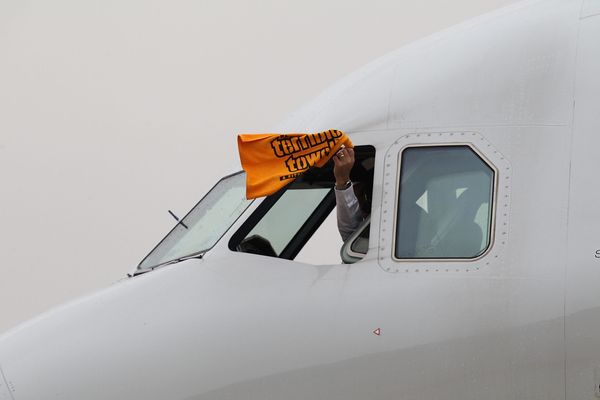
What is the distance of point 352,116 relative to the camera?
22.9 feet

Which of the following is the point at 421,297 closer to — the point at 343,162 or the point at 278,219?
the point at 343,162

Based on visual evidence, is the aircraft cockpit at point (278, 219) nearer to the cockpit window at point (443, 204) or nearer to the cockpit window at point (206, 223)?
the cockpit window at point (206, 223)

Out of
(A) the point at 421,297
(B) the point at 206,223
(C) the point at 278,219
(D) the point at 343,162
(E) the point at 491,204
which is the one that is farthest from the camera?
(B) the point at 206,223

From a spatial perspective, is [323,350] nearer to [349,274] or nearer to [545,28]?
[349,274]

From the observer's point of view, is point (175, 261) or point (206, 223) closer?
point (175, 261)

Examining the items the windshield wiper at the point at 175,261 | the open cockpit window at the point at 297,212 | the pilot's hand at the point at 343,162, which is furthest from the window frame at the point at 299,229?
the pilot's hand at the point at 343,162

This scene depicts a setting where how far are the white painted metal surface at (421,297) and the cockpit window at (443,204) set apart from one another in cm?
7

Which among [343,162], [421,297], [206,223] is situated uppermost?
[343,162]

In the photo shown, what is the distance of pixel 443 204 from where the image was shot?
6660mm

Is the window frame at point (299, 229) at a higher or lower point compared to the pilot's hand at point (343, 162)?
lower

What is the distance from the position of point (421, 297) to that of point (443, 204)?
599 millimetres

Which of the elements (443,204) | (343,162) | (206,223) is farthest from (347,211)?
(206,223)

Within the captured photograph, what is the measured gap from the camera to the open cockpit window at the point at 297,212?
6.98 m

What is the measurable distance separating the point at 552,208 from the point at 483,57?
1060 millimetres
